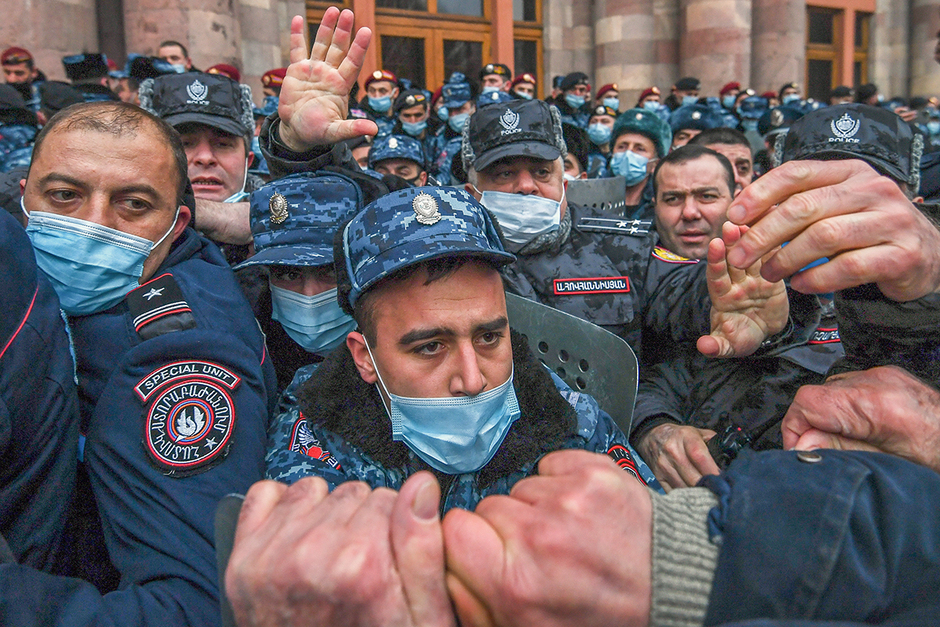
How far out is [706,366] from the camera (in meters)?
2.71

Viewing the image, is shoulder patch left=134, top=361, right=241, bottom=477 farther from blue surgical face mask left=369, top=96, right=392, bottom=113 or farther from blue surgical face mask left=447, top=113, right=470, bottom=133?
blue surgical face mask left=369, top=96, right=392, bottom=113

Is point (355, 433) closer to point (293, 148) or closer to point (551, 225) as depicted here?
point (293, 148)

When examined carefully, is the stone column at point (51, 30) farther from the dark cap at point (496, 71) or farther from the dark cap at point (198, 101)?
the dark cap at point (198, 101)

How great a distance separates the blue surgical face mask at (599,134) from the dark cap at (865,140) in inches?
218

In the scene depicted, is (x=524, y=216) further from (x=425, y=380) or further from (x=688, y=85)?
(x=688, y=85)

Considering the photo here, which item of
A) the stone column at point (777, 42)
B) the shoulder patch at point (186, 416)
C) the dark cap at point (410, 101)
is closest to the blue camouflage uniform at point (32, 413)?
the shoulder patch at point (186, 416)

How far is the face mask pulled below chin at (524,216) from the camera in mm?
3307

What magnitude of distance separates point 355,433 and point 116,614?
2.29ft

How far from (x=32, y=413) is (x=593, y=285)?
2.34 metres

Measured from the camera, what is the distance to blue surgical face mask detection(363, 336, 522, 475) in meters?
1.80

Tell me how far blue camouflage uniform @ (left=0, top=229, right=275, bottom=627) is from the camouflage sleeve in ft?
0.18

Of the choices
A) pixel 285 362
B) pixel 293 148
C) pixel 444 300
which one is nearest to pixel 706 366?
pixel 444 300

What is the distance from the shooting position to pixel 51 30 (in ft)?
24.6

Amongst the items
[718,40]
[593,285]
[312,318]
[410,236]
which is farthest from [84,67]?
[718,40]
